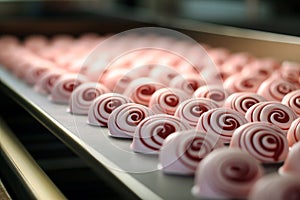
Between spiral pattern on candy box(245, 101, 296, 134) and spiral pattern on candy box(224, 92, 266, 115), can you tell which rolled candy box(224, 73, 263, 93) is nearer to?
spiral pattern on candy box(224, 92, 266, 115)

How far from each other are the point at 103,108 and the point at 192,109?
281 millimetres

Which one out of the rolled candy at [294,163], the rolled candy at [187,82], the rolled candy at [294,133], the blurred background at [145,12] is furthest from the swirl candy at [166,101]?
the blurred background at [145,12]

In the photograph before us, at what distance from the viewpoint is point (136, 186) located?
3.74ft

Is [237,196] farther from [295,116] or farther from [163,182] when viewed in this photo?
[295,116]

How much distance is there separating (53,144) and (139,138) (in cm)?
143

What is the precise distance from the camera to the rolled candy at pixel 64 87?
2047 millimetres

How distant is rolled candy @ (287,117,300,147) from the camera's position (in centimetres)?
139

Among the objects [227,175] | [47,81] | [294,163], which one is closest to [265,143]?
[294,163]

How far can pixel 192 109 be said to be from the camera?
155cm

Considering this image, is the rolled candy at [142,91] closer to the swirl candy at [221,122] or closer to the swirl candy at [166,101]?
the swirl candy at [166,101]

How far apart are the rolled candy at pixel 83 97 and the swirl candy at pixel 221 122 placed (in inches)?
20.5

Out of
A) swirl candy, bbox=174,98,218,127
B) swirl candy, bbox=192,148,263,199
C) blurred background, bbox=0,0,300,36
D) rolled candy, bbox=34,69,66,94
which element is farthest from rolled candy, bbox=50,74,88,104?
blurred background, bbox=0,0,300,36

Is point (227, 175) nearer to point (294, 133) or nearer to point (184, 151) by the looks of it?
point (184, 151)

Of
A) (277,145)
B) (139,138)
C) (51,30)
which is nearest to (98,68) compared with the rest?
(139,138)
